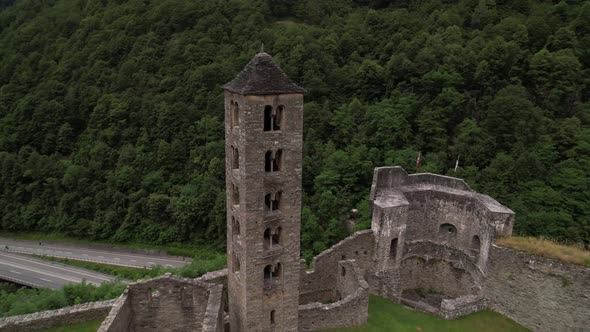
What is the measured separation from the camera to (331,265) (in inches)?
818

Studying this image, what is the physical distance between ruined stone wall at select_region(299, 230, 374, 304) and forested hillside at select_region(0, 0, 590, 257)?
32.2 ft

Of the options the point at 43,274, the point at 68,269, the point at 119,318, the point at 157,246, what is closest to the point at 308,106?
the point at 157,246

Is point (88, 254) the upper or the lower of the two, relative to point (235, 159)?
lower

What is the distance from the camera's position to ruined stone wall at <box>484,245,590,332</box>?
16.7 m

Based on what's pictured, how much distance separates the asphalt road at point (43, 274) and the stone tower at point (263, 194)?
26.5m

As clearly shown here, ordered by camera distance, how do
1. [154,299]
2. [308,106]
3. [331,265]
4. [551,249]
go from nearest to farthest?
[154,299], [551,249], [331,265], [308,106]

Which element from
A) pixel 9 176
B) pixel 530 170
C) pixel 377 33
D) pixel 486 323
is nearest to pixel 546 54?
pixel 530 170

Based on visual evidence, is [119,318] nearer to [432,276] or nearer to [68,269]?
[432,276]

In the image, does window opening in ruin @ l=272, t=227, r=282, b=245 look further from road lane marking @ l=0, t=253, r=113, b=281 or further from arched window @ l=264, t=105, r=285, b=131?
road lane marking @ l=0, t=253, r=113, b=281

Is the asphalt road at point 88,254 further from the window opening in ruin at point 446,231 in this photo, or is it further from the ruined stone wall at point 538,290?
the ruined stone wall at point 538,290

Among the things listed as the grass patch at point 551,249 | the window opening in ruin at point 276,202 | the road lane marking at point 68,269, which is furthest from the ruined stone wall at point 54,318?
the road lane marking at point 68,269

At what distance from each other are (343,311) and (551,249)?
9163 mm

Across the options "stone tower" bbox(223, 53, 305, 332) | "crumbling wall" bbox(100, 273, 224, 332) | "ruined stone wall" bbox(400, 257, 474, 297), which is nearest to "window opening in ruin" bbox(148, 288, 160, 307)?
"crumbling wall" bbox(100, 273, 224, 332)

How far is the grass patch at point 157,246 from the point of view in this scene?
42.2 m
